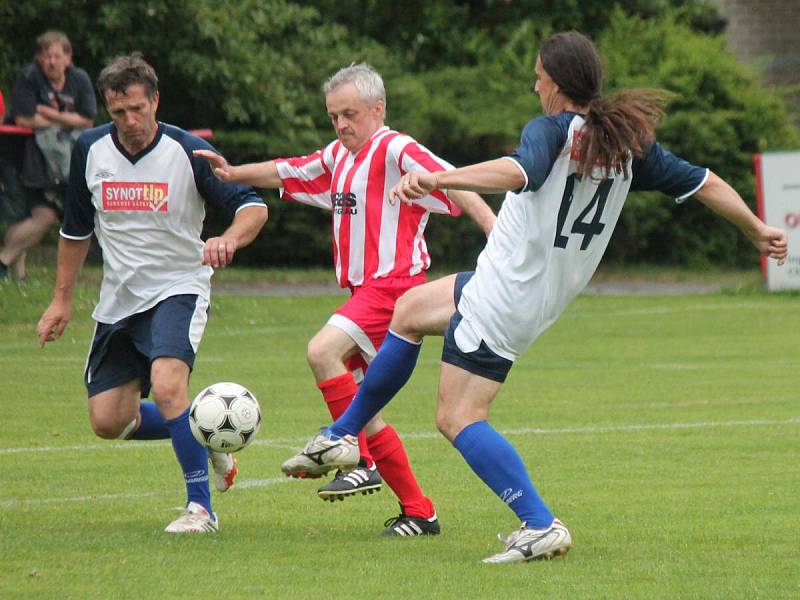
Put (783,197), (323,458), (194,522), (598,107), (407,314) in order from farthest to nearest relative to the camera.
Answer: (783,197), (194,522), (407,314), (323,458), (598,107)

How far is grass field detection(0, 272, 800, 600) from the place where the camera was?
A: 576 centimetres

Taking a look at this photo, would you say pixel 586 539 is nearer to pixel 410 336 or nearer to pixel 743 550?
pixel 743 550

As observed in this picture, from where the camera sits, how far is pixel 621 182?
595 cm

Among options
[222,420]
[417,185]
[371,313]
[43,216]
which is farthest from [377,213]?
[43,216]

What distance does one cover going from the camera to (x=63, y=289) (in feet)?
24.0

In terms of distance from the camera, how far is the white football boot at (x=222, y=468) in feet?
23.2

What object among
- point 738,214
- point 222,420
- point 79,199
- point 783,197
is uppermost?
point 738,214

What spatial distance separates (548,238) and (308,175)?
1.70 metres

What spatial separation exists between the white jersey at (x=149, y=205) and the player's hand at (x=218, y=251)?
0.51 meters

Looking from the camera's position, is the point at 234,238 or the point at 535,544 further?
the point at 234,238

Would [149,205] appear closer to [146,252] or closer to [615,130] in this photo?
[146,252]

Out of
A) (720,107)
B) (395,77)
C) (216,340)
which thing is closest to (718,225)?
(720,107)

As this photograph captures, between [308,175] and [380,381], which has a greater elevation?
[308,175]

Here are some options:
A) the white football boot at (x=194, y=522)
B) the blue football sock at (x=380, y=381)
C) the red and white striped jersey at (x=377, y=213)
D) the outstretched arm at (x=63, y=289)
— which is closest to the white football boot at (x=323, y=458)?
the blue football sock at (x=380, y=381)
